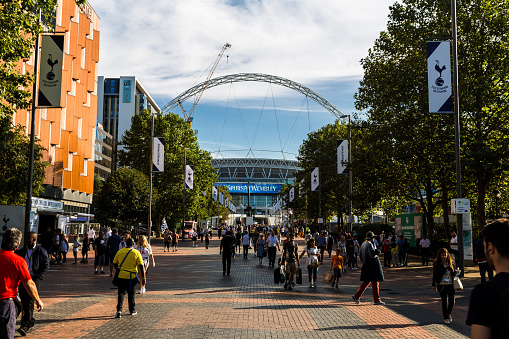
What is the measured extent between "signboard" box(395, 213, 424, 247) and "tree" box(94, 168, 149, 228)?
97.9 feet

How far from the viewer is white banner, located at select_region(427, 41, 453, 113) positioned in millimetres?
18359

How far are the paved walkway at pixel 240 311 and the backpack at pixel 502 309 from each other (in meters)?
6.32

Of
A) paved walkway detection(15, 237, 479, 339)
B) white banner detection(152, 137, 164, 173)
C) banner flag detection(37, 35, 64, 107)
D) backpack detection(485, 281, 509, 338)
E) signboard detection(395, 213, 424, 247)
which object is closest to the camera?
backpack detection(485, 281, 509, 338)

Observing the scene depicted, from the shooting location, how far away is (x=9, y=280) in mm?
5758

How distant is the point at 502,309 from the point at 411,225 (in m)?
30.9

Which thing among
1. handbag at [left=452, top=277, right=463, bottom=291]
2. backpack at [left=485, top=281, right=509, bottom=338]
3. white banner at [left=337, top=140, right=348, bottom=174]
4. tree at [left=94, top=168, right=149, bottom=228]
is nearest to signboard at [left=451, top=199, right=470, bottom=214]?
handbag at [left=452, top=277, right=463, bottom=291]

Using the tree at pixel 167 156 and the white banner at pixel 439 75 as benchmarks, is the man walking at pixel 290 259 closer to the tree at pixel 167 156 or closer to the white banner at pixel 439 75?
the white banner at pixel 439 75

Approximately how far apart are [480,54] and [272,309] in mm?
19218

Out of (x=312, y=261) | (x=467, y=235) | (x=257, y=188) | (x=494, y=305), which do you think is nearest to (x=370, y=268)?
(x=312, y=261)

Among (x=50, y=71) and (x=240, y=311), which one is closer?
(x=240, y=311)

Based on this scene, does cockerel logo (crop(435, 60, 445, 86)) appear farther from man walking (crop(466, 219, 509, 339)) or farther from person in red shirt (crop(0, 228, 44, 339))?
Result: man walking (crop(466, 219, 509, 339))

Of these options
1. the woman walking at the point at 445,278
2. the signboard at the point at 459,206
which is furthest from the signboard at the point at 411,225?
the woman walking at the point at 445,278

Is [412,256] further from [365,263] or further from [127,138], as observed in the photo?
[127,138]

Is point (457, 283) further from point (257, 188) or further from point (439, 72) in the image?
point (257, 188)
